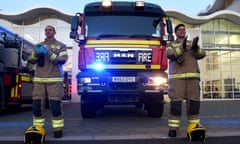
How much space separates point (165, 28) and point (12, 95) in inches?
235

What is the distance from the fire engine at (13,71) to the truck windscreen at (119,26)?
3.89 m

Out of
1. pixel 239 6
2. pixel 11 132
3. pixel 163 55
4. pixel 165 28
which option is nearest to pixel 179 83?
pixel 163 55

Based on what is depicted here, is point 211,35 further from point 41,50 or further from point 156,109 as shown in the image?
point 41,50

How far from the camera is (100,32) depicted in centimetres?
843

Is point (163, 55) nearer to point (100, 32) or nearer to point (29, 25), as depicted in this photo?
point (100, 32)

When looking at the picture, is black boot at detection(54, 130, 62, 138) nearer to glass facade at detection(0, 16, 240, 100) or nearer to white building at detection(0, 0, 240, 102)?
white building at detection(0, 0, 240, 102)

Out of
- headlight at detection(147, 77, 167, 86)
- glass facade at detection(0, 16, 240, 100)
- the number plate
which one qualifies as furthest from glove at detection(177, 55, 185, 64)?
glass facade at detection(0, 16, 240, 100)

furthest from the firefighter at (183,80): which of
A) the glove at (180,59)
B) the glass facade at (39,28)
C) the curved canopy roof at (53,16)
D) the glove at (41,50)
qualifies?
the glass facade at (39,28)

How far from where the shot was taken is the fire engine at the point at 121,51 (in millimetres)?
8008

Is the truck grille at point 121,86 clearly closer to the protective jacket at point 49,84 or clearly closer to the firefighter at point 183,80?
the firefighter at point 183,80

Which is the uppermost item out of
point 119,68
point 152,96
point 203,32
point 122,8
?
point 203,32

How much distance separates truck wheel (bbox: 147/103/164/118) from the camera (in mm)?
9811

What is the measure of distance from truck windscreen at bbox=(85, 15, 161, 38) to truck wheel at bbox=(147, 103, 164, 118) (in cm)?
225

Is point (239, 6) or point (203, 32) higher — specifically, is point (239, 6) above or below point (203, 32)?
above
